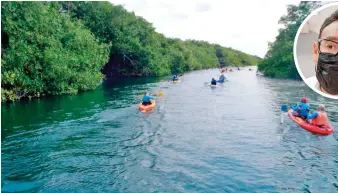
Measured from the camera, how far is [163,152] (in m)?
10.4

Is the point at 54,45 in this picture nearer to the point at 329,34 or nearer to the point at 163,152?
the point at 163,152

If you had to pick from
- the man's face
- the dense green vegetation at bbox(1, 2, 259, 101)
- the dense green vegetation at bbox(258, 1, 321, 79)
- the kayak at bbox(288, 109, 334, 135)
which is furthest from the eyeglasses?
the dense green vegetation at bbox(258, 1, 321, 79)

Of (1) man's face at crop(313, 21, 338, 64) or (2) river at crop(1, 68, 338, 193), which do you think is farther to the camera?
(2) river at crop(1, 68, 338, 193)

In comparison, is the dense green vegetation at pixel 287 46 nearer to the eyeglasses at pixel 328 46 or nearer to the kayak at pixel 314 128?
the kayak at pixel 314 128

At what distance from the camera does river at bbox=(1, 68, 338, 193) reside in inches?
316

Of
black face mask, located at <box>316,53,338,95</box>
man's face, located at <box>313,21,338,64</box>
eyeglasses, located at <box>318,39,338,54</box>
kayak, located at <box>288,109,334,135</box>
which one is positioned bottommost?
kayak, located at <box>288,109,334,135</box>

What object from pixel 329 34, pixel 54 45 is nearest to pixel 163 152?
pixel 329 34

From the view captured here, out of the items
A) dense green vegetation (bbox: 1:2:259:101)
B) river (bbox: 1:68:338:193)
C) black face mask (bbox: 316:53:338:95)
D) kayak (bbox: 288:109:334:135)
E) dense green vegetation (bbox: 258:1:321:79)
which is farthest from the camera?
dense green vegetation (bbox: 258:1:321:79)

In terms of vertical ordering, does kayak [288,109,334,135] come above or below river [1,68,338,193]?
above

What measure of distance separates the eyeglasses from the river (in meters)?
6.17

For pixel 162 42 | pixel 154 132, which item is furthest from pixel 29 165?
pixel 162 42

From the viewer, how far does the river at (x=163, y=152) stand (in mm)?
8023

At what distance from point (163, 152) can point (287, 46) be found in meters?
37.3

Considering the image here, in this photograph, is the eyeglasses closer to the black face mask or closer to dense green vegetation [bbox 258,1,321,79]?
the black face mask
